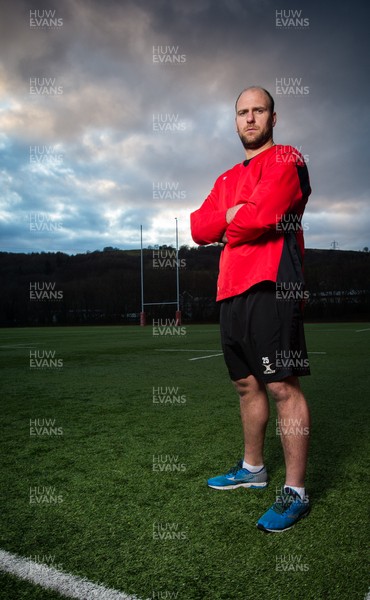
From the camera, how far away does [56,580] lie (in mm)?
1229

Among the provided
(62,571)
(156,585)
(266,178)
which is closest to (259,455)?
(156,585)

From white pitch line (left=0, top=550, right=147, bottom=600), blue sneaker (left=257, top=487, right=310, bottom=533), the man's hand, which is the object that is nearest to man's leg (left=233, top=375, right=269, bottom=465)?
blue sneaker (left=257, top=487, right=310, bottom=533)

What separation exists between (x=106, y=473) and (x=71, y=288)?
44.1 meters

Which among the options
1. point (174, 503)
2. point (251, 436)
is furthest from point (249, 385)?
point (174, 503)

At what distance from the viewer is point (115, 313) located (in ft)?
120

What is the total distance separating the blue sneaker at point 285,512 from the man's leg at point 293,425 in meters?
0.05

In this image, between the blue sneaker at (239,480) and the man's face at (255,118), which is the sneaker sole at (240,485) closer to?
the blue sneaker at (239,480)

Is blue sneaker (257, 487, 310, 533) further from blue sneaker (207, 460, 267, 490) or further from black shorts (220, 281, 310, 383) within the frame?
black shorts (220, 281, 310, 383)

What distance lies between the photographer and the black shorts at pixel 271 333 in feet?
5.27

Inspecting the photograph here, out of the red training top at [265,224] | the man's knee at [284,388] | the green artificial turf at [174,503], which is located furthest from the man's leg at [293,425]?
the red training top at [265,224]

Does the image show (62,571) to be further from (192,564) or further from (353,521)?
(353,521)

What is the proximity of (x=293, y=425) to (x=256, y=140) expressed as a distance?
1.15 meters

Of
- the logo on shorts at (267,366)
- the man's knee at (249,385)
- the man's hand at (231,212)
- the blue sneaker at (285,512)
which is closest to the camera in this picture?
the blue sneaker at (285,512)

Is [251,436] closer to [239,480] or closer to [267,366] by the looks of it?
[239,480]
